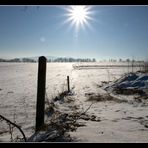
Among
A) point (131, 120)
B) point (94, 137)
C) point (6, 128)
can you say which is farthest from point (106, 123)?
point (6, 128)

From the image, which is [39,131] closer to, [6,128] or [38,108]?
[38,108]

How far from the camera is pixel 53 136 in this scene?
3.56 meters

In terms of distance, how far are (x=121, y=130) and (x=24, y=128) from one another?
220cm

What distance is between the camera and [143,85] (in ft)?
40.0

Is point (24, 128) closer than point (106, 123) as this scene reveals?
No
